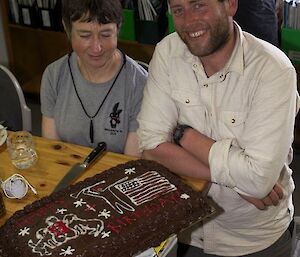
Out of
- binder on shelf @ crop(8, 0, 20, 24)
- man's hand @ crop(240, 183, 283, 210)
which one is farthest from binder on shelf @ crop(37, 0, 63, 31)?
man's hand @ crop(240, 183, 283, 210)

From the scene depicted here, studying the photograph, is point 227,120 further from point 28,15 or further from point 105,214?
point 28,15

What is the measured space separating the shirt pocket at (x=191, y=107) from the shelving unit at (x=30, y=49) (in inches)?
72.8

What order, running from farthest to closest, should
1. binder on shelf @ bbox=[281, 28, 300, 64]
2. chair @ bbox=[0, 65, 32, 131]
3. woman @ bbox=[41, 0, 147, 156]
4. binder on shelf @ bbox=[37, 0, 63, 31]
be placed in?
binder on shelf @ bbox=[37, 0, 63, 31]
binder on shelf @ bbox=[281, 28, 300, 64]
chair @ bbox=[0, 65, 32, 131]
woman @ bbox=[41, 0, 147, 156]

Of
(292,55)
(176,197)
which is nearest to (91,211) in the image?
(176,197)

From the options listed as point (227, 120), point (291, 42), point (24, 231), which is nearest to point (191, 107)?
point (227, 120)

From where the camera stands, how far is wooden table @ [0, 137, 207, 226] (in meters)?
1.54

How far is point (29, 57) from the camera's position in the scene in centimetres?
391

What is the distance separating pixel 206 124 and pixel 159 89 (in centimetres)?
19

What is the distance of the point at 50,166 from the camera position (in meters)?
1.66

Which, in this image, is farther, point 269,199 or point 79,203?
point 269,199

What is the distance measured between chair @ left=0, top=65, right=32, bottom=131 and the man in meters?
0.67

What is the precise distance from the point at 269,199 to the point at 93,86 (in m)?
0.78

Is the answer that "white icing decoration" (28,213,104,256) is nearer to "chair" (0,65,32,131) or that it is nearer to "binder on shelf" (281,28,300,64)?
"chair" (0,65,32,131)

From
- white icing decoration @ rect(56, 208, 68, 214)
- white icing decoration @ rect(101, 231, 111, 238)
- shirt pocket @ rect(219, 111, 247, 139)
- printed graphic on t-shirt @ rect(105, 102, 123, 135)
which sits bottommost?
printed graphic on t-shirt @ rect(105, 102, 123, 135)
